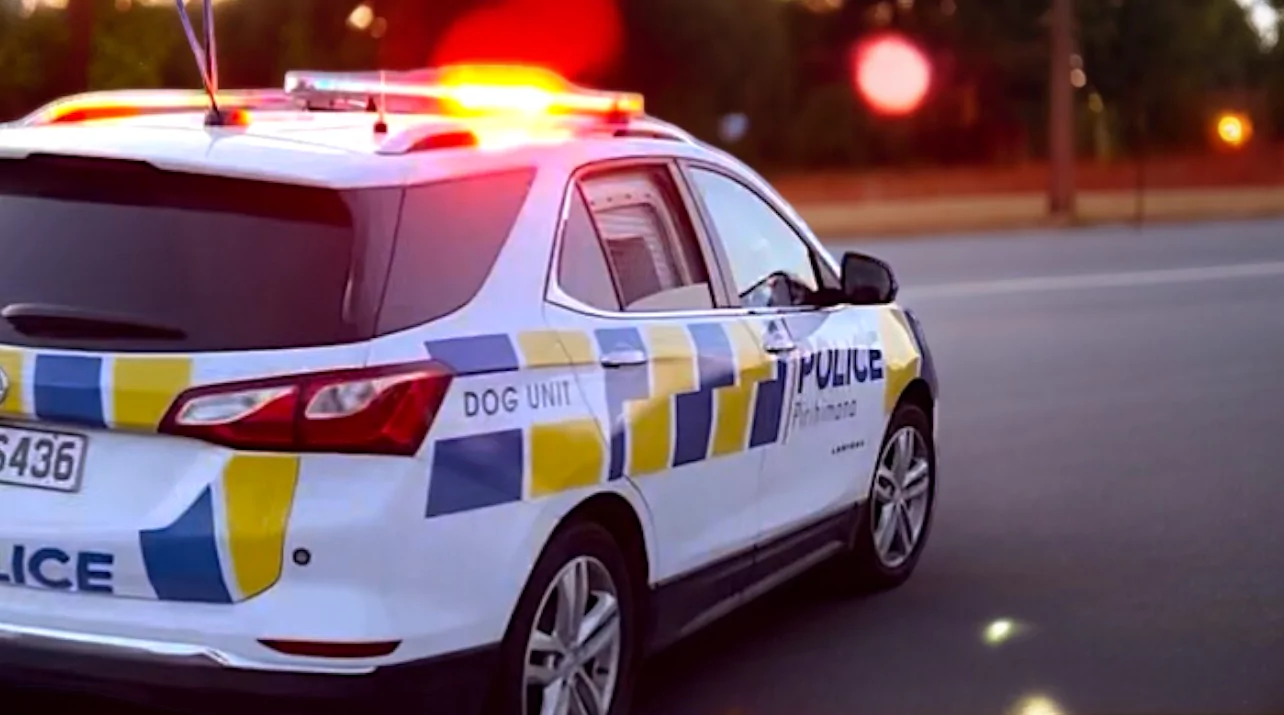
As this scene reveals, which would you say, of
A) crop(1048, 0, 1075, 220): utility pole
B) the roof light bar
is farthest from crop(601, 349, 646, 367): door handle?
crop(1048, 0, 1075, 220): utility pole

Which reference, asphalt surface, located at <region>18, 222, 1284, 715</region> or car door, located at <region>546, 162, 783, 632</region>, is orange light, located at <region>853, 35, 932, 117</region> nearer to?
asphalt surface, located at <region>18, 222, 1284, 715</region>

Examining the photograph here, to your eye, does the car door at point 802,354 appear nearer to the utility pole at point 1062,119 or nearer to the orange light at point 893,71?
the utility pole at point 1062,119

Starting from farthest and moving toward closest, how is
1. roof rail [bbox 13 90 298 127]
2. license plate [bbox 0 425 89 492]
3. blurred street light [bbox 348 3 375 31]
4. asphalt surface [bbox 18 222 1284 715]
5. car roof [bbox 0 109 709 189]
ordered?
blurred street light [bbox 348 3 375 31], asphalt surface [bbox 18 222 1284 715], roof rail [bbox 13 90 298 127], car roof [bbox 0 109 709 189], license plate [bbox 0 425 89 492]

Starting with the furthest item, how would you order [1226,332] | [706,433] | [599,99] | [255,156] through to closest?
[1226,332] → [599,99] → [706,433] → [255,156]

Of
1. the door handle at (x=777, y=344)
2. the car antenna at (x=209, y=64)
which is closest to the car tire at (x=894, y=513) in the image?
the door handle at (x=777, y=344)

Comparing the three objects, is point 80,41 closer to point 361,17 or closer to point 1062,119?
point 1062,119

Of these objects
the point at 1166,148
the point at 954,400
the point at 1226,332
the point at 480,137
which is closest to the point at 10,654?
the point at 480,137

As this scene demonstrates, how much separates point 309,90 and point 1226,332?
489 inches

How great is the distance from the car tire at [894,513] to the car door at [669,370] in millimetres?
1273

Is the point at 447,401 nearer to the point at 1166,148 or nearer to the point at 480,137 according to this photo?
the point at 480,137

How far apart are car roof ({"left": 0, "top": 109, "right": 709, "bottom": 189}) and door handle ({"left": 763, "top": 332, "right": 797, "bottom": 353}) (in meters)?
1.00

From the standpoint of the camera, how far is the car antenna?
206 inches

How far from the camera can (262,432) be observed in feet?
14.9

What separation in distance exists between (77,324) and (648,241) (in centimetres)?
169
